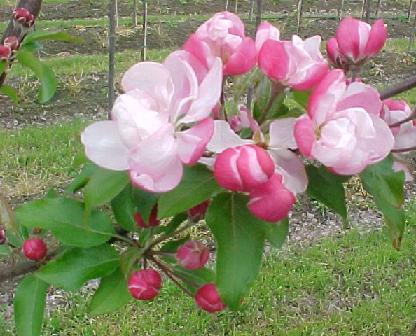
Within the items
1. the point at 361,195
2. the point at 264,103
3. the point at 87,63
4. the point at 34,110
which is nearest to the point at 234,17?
the point at 264,103

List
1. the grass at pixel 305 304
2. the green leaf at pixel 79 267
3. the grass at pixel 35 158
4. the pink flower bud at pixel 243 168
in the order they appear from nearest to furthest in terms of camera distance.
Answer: the pink flower bud at pixel 243 168 → the green leaf at pixel 79 267 → the grass at pixel 305 304 → the grass at pixel 35 158

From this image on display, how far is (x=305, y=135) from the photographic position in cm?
79

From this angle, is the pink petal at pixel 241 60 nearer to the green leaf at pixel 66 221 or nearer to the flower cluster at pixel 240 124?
the flower cluster at pixel 240 124

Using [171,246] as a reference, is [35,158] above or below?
below

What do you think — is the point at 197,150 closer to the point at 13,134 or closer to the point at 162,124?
the point at 162,124

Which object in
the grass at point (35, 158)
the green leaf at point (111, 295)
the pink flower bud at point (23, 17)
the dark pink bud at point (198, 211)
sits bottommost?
the grass at point (35, 158)

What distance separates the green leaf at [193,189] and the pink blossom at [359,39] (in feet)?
0.95

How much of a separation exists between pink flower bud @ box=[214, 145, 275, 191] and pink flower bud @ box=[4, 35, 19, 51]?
117 centimetres

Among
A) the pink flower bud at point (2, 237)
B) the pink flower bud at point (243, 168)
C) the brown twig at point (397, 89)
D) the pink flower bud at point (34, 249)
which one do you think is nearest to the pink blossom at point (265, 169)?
the pink flower bud at point (243, 168)

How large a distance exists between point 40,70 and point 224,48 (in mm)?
1132

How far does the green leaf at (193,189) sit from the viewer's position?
821mm

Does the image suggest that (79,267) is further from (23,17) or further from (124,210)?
(23,17)

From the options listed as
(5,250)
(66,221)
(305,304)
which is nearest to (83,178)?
(66,221)

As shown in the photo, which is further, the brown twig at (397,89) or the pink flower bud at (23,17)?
the pink flower bud at (23,17)
